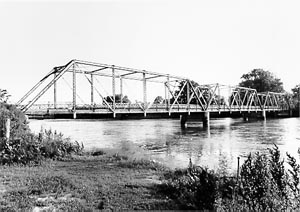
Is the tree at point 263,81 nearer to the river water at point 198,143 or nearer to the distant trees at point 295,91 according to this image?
the distant trees at point 295,91

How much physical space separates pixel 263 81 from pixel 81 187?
12667 centimetres

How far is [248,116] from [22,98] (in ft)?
259

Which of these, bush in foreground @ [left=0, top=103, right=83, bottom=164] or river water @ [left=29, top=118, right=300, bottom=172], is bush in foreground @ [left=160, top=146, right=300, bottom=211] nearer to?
river water @ [left=29, top=118, right=300, bottom=172]

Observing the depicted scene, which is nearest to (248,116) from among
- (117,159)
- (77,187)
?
(117,159)

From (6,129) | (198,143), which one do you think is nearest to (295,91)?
(198,143)

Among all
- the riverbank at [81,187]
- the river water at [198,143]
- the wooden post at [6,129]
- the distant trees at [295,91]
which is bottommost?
the river water at [198,143]

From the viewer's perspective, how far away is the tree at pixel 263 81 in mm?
124188

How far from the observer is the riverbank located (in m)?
7.69

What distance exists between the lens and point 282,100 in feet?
388

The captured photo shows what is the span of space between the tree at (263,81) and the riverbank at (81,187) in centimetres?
12133

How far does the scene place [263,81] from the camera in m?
124

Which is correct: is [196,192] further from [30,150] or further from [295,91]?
[295,91]

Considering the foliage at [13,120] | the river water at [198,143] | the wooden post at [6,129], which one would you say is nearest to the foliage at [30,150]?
the wooden post at [6,129]

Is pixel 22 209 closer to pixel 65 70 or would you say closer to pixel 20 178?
pixel 20 178
